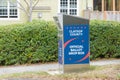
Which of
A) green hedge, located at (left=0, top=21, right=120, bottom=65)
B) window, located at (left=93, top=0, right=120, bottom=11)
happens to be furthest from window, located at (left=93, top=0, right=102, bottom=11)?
green hedge, located at (left=0, top=21, right=120, bottom=65)

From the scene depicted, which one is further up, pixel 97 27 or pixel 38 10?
pixel 38 10

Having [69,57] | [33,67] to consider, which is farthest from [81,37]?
[33,67]

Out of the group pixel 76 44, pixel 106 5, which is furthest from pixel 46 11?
pixel 76 44

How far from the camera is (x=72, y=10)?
2819 cm

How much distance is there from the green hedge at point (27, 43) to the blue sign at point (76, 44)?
8.52 ft

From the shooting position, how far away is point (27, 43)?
14.3 metres

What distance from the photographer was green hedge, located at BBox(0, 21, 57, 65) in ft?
46.6

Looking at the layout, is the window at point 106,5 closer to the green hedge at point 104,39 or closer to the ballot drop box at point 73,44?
the green hedge at point 104,39

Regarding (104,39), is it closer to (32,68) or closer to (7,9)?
(32,68)

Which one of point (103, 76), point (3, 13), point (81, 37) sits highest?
point (3, 13)

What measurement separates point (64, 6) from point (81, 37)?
16.2 metres

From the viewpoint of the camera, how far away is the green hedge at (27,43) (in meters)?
14.2

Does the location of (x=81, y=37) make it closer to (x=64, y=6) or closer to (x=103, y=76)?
(x=103, y=76)

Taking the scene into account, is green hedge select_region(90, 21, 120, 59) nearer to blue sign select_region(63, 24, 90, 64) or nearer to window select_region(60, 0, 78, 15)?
blue sign select_region(63, 24, 90, 64)
